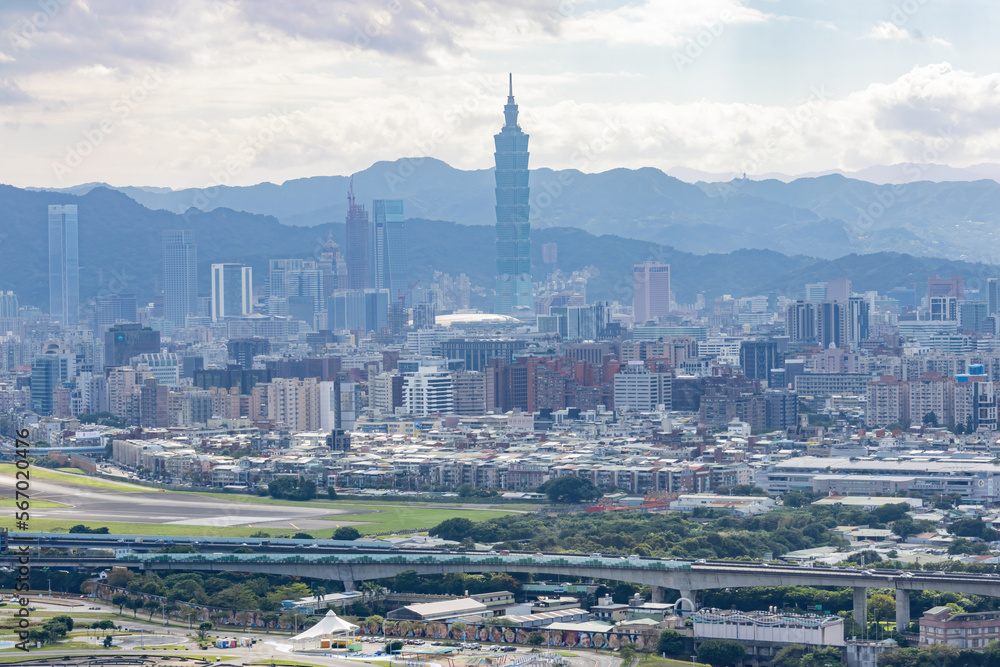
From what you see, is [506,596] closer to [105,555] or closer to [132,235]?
[105,555]

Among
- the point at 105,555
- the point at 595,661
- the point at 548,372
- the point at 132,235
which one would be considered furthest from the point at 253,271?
the point at 595,661

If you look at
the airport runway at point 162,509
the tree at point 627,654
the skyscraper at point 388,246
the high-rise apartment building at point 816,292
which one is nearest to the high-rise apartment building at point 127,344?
the airport runway at point 162,509

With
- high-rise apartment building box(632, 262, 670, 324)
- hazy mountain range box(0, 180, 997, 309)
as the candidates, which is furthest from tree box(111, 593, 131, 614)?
hazy mountain range box(0, 180, 997, 309)

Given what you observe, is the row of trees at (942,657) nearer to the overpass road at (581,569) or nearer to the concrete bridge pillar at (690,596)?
the overpass road at (581,569)

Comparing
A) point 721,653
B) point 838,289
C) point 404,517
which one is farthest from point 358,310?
point 721,653

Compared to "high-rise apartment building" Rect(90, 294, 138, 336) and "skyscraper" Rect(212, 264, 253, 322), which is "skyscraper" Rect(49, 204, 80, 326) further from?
"skyscraper" Rect(212, 264, 253, 322)
